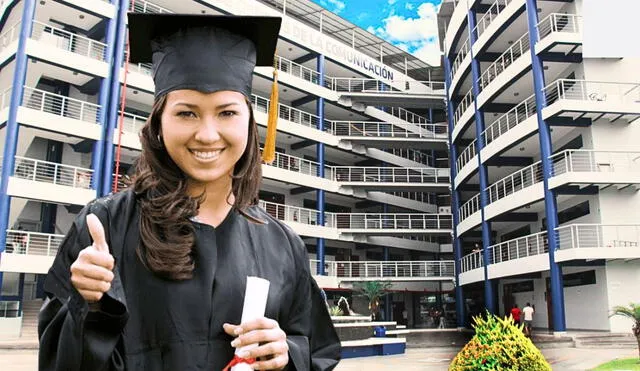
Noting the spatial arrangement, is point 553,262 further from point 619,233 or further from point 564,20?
point 564,20

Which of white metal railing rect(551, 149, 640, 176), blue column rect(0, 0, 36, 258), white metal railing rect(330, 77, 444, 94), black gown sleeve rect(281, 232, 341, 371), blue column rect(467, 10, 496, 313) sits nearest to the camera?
black gown sleeve rect(281, 232, 341, 371)

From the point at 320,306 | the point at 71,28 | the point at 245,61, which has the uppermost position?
the point at 71,28

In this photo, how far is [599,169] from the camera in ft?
73.6

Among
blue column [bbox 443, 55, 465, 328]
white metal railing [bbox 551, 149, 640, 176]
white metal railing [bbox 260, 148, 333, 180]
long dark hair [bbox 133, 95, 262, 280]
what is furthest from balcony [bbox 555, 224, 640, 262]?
long dark hair [bbox 133, 95, 262, 280]

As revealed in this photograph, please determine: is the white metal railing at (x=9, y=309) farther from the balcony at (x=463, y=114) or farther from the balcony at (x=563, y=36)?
the balcony at (x=463, y=114)

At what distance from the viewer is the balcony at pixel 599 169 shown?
21094 mm

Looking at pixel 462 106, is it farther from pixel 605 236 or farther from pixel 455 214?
pixel 605 236

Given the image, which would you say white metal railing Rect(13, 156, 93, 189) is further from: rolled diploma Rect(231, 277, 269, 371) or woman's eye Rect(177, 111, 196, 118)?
rolled diploma Rect(231, 277, 269, 371)

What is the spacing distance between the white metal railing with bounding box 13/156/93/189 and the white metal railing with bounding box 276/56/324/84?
14.0m

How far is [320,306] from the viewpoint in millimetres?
2139

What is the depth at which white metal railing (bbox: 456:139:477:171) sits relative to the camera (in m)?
32.2

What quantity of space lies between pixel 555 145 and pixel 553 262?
6.92 meters

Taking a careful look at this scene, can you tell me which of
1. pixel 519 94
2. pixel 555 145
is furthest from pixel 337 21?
pixel 555 145

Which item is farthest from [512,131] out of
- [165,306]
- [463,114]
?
[165,306]
